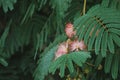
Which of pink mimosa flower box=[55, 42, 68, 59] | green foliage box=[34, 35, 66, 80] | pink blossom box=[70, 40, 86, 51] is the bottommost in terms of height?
green foliage box=[34, 35, 66, 80]

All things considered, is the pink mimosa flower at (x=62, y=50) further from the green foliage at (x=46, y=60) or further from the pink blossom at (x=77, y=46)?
the green foliage at (x=46, y=60)

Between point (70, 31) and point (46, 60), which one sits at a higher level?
point (70, 31)

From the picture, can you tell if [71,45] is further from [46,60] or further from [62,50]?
[46,60]

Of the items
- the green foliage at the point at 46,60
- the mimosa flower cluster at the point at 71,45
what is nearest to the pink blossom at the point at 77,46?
the mimosa flower cluster at the point at 71,45

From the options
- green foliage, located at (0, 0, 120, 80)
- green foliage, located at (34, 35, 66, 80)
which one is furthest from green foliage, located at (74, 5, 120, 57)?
green foliage, located at (34, 35, 66, 80)

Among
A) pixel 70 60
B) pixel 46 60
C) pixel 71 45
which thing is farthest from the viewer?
pixel 46 60

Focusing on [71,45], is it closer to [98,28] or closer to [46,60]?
[98,28]

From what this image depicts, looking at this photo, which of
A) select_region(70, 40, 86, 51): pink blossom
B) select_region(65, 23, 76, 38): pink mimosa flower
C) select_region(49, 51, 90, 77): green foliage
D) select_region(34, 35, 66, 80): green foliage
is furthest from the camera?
select_region(34, 35, 66, 80): green foliage

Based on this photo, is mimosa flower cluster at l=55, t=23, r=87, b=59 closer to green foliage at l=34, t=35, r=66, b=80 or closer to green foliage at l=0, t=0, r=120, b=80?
green foliage at l=0, t=0, r=120, b=80

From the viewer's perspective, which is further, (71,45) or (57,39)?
(57,39)

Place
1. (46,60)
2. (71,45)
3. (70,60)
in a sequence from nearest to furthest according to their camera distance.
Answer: (70,60) < (71,45) < (46,60)

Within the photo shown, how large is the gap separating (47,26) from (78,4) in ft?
0.80

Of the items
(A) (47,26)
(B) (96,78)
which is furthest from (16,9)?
(B) (96,78)

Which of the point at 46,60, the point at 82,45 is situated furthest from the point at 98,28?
the point at 46,60
